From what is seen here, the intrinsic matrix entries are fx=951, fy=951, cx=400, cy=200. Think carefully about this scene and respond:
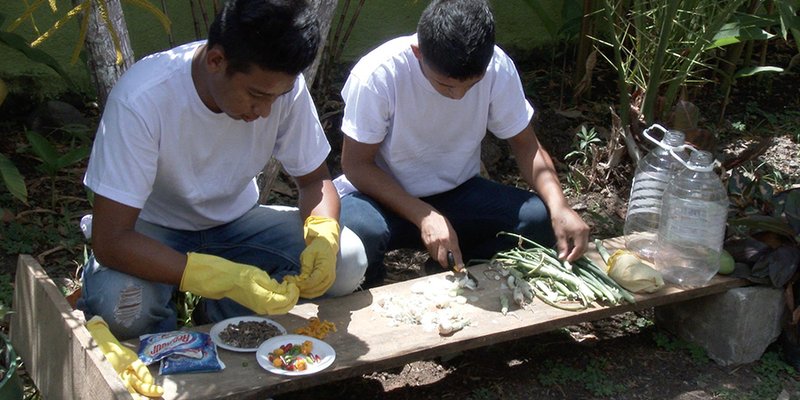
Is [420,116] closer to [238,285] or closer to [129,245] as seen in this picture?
[238,285]

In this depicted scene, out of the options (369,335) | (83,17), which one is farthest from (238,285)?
(83,17)

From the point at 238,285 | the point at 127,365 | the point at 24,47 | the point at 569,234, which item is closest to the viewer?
the point at 127,365

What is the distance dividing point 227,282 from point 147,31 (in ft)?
8.24

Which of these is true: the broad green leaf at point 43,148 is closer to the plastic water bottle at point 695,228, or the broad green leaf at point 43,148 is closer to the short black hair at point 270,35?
the short black hair at point 270,35

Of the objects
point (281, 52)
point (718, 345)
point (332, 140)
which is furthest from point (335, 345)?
point (332, 140)

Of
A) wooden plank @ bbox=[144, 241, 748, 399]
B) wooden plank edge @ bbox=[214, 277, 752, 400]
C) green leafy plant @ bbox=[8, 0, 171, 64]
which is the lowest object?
wooden plank edge @ bbox=[214, 277, 752, 400]

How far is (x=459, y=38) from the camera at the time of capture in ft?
9.62

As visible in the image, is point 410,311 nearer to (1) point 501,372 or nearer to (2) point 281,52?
(1) point 501,372

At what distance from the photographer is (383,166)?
3555 millimetres

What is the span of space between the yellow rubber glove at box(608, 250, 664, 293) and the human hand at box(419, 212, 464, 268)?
1.79 ft

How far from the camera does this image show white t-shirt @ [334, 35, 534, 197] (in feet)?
11.0

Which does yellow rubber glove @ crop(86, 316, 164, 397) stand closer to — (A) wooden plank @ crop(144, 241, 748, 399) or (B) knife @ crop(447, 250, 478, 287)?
(A) wooden plank @ crop(144, 241, 748, 399)

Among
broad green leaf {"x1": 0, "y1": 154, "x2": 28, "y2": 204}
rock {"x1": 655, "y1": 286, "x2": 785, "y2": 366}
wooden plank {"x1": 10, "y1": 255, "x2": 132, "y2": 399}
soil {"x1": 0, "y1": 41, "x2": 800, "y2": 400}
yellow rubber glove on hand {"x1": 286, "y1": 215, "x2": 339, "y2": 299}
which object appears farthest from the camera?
broad green leaf {"x1": 0, "y1": 154, "x2": 28, "y2": 204}

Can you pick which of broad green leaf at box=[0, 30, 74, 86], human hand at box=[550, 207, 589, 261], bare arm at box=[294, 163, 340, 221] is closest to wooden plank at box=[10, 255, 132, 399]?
bare arm at box=[294, 163, 340, 221]
